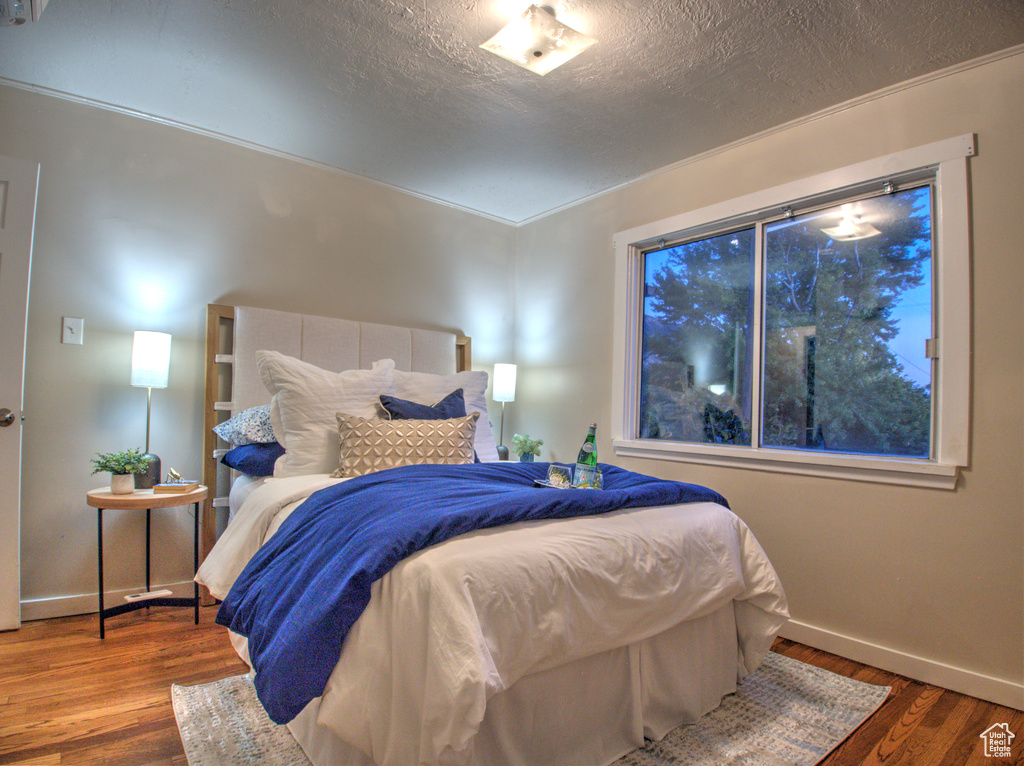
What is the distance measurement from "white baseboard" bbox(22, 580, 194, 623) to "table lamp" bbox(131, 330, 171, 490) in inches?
23.4

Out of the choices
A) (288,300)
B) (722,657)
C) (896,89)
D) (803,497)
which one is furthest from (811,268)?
(288,300)

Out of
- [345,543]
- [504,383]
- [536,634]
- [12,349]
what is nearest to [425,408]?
[345,543]

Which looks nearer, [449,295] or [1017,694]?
[1017,694]

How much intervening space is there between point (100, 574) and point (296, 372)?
114 cm

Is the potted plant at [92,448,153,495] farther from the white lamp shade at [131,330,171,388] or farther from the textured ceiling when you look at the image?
the textured ceiling

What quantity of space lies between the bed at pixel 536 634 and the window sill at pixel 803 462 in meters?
0.78

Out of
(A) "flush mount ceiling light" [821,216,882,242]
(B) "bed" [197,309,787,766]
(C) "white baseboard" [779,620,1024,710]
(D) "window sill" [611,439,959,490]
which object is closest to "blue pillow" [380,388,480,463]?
(B) "bed" [197,309,787,766]

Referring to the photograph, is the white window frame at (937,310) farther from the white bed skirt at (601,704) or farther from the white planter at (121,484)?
the white planter at (121,484)

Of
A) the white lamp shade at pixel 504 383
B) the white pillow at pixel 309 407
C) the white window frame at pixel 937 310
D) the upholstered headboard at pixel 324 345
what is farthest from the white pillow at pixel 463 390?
the white window frame at pixel 937 310

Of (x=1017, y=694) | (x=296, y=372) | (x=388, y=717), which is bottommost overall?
(x=1017, y=694)

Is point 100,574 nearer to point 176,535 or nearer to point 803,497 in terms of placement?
point 176,535

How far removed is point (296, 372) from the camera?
2578 millimetres

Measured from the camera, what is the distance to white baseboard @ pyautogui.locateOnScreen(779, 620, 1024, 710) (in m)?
2.04

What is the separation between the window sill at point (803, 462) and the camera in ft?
7.35
